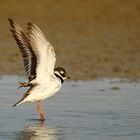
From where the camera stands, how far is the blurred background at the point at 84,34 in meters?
19.4

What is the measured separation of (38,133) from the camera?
11.4m

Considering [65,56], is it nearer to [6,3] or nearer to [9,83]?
[9,83]

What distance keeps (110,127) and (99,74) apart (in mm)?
6722

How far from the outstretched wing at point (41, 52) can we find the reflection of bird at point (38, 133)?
116cm

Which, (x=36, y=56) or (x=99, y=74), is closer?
(x=36, y=56)

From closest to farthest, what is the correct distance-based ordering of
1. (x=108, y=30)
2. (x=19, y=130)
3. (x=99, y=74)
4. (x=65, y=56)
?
(x=19, y=130) → (x=99, y=74) → (x=65, y=56) → (x=108, y=30)

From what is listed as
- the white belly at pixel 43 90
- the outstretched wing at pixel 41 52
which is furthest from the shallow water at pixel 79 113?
the outstretched wing at pixel 41 52

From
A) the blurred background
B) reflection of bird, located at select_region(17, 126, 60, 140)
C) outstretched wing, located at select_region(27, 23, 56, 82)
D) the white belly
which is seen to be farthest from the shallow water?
the blurred background

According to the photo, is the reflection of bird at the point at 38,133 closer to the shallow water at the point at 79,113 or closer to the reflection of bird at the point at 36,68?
the shallow water at the point at 79,113

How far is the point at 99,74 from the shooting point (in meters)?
18.4

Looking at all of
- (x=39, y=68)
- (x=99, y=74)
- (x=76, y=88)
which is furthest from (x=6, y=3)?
(x=39, y=68)

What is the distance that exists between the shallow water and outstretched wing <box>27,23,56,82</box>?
2.43ft

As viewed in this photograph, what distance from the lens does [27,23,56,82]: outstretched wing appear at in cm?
1234

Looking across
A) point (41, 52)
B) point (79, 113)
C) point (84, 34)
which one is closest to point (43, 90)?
point (41, 52)
